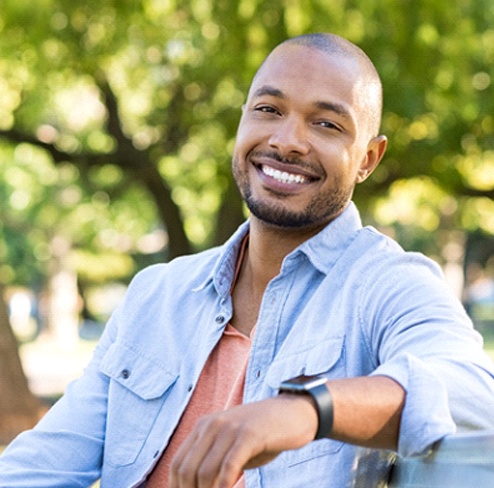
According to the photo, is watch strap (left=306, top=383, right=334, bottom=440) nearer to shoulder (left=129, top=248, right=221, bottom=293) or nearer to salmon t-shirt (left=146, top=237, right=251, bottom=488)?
salmon t-shirt (left=146, top=237, right=251, bottom=488)

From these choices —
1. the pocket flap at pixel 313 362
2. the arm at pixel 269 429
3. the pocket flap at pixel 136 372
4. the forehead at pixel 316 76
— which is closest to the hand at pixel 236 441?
the arm at pixel 269 429

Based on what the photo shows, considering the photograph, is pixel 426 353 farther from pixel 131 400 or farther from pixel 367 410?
pixel 131 400

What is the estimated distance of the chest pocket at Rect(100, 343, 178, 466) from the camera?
8.40 feet

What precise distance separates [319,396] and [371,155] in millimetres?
1131

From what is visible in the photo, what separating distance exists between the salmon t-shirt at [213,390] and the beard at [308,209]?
10.6 inches

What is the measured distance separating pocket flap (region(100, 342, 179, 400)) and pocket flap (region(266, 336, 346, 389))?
13.1 inches

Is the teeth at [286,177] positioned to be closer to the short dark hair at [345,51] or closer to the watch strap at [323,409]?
the short dark hair at [345,51]

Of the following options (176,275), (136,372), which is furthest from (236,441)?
(176,275)

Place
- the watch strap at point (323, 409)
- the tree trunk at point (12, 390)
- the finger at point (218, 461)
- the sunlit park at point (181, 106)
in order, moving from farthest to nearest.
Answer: the tree trunk at point (12, 390) < the sunlit park at point (181, 106) < the watch strap at point (323, 409) < the finger at point (218, 461)

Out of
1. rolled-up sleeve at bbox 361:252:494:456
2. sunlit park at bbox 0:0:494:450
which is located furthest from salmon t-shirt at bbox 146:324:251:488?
sunlit park at bbox 0:0:494:450

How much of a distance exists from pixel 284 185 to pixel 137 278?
0.49m

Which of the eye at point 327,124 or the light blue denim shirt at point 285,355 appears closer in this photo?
the light blue denim shirt at point 285,355

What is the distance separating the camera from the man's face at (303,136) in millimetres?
2510

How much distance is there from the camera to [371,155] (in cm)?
276
